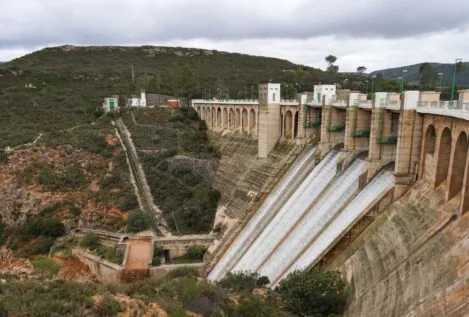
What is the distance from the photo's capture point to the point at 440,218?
17453 mm

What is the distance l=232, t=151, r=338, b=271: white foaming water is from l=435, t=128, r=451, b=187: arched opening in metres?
9.55

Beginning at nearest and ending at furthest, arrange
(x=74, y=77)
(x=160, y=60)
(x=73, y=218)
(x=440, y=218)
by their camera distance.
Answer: (x=440, y=218) < (x=73, y=218) < (x=74, y=77) < (x=160, y=60)

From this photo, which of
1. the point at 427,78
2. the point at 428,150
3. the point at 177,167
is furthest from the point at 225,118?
the point at 427,78

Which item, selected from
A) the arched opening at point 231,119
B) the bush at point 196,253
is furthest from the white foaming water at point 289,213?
the arched opening at point 231,119

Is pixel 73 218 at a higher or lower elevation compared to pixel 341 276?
lower

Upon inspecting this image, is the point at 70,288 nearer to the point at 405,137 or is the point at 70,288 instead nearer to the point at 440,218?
the point at 440,218

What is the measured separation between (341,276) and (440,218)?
6.23 meters

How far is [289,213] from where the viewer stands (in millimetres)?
30266

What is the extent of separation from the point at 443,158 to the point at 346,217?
22.4 ft

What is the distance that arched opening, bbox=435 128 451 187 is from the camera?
19062 mm

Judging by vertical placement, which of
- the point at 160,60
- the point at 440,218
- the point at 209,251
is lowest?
the point at 209,251

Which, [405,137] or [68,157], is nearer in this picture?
[405,137]

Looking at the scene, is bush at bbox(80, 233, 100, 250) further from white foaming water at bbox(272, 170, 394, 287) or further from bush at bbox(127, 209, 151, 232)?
white foaming water at bbox(272, 170, 394, 287)

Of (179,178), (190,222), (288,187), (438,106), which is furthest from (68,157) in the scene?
(438,106)
